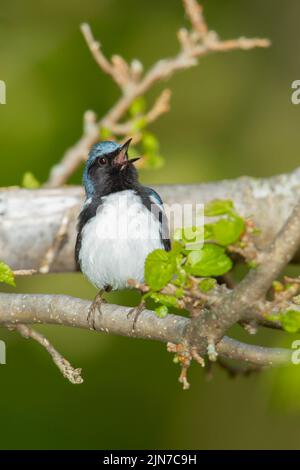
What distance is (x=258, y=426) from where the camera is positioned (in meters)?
8.99

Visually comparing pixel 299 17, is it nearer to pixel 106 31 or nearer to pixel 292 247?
pixel 106 31

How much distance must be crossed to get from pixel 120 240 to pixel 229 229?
262 centimetres

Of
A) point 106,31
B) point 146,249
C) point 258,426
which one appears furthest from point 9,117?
point 258,426

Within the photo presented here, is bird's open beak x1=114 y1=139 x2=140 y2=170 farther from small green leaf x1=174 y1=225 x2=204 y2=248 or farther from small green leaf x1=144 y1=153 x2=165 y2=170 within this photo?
small green leaf x1=174 y1=225 x2=204 y2=248

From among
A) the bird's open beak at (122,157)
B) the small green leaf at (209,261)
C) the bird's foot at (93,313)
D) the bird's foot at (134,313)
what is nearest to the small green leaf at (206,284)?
the small green leaf at (209,261)

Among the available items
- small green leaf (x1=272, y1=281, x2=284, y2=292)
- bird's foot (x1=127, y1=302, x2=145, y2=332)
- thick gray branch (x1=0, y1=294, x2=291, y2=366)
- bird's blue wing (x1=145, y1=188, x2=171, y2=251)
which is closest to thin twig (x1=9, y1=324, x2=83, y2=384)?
thick gray branch (x1=0, y1=294, x2=291, y2=366)

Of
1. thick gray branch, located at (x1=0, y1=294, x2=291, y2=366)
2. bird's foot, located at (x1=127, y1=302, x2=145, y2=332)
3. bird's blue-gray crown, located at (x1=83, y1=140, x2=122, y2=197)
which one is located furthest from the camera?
bird's blue-gray crown, located at (x1=83, y1=140, x2=122, y2=197)

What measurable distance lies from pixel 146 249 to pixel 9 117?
3.40m

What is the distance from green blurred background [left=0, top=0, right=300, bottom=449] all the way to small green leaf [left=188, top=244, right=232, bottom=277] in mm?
3601

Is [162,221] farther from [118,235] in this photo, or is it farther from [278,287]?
[278,287]

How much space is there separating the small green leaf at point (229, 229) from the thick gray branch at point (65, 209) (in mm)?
3316

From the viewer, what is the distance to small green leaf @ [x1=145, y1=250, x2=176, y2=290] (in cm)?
308

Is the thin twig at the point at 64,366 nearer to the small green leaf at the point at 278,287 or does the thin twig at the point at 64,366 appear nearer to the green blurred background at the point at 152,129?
the small green leaf at the point at 278,287

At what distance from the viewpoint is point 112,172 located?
6.05 meters
